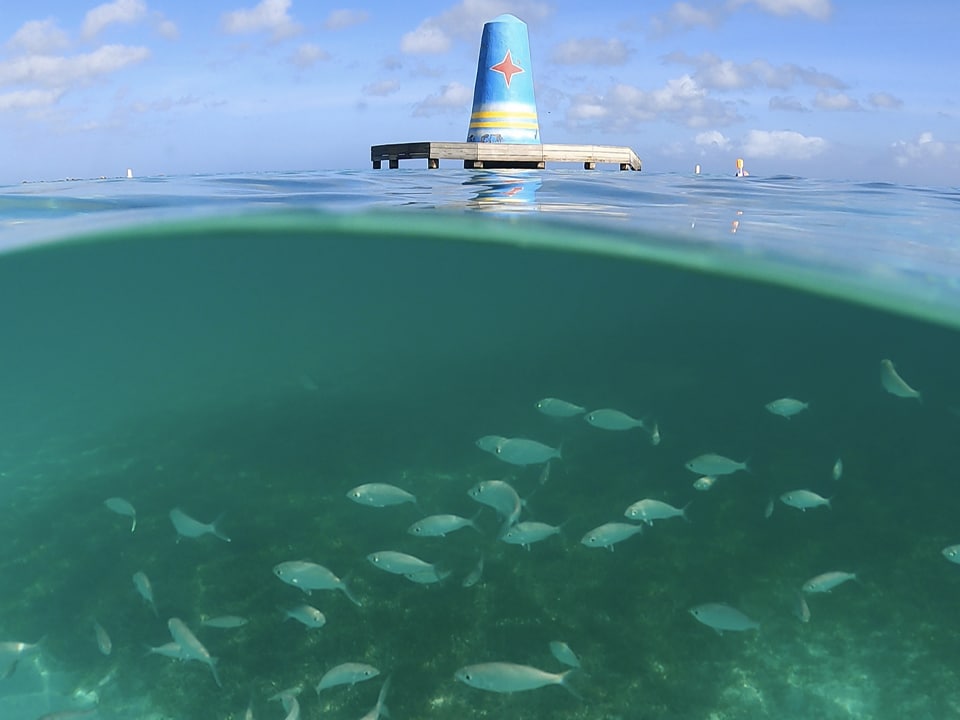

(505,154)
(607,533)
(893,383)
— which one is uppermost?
(505,154)

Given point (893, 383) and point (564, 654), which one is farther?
point (893, 383)

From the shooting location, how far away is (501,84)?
77.9 ft

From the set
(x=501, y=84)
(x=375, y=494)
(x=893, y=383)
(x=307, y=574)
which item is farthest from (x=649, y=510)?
(x=501, y=84)

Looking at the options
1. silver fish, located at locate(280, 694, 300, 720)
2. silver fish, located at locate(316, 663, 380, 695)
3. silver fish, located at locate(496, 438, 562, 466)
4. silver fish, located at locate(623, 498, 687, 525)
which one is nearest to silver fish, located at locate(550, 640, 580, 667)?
silver fish, located at locate(623, 498, 687, 525)

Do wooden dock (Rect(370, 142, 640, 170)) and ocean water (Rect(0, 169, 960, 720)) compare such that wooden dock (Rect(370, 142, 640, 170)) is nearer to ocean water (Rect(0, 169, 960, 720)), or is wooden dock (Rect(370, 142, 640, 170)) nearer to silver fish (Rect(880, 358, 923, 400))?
ocean water (Rect(0, 169, 960, 720))

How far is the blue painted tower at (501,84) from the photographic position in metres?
23.6

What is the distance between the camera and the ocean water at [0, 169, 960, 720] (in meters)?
7.88

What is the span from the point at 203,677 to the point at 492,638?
329 centimetres

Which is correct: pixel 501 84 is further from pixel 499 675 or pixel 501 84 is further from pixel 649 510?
pixel 499 675

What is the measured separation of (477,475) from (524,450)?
6220mm

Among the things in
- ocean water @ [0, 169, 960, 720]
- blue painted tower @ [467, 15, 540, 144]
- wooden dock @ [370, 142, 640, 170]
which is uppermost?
blue painted tower @ [467, 15, 540, 144]

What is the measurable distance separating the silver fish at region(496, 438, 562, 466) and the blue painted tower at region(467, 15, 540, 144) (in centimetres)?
1917

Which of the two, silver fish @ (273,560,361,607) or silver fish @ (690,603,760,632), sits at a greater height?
silver fish @ (273,560,361,607)

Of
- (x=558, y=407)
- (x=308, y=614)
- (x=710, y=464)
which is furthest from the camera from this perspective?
(x=558, y=407)
